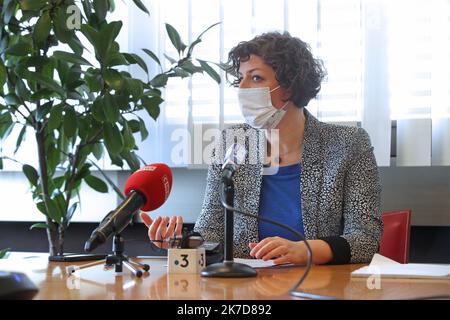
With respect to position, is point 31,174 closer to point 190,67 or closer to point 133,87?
point 133,87

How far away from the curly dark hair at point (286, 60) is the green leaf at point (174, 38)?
1.61 feet

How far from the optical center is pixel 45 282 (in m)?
1.24

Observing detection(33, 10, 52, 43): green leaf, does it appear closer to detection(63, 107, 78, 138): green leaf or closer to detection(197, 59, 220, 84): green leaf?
detection(63, 107, 78, 138): green leaf

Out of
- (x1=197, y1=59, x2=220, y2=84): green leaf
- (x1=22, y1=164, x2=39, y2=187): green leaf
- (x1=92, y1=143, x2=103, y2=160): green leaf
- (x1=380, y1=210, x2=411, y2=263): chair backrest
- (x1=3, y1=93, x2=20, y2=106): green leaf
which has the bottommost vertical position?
(x1=380, y1=210, x2=411, y2=263): chair backrest

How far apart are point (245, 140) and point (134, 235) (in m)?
0.99

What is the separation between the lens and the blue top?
1.85m

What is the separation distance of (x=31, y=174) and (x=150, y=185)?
4.22 ft

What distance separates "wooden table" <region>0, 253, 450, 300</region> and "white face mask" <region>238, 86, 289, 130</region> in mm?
622

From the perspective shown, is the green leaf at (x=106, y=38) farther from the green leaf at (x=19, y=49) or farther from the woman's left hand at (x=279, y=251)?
the woman's left hand at (x=279, y=251)

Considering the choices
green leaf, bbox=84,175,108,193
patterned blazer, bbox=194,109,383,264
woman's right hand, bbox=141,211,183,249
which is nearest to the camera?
woman's right hand, bbox=141,211,183,249

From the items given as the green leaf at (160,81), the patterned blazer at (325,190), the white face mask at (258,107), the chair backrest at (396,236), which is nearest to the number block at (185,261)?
the patterned blazer at (325,190)

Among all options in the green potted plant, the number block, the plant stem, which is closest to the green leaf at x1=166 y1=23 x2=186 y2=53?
the green potted plant
